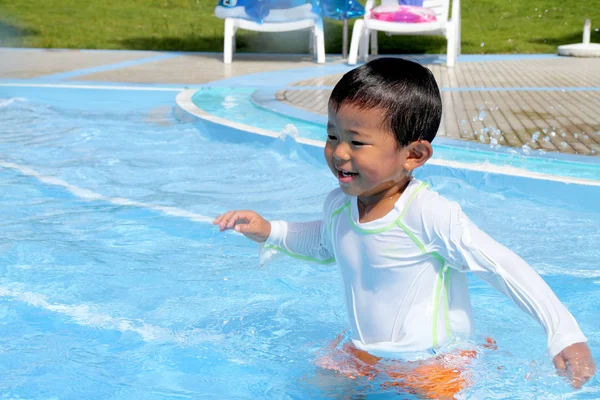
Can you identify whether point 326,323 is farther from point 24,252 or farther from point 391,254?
point 24,252

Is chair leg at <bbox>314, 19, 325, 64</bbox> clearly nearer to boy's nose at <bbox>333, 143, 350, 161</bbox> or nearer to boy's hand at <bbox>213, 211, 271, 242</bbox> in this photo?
boy's hand at <bbox>213, 211, 271, 242</bbox>

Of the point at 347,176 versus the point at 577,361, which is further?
the point at 347,176

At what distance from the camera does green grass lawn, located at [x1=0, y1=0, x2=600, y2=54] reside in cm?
1341

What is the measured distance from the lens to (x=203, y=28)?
15.1 m

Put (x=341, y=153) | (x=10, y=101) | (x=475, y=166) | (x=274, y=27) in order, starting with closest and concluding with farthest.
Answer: (x=341, y=153) → (x=475, y=166) → (x=10, y=101) → (x=274, y=27)

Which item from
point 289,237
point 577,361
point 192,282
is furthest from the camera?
point 192,282

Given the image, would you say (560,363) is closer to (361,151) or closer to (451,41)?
A: (361,151)

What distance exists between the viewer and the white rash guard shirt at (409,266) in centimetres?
209

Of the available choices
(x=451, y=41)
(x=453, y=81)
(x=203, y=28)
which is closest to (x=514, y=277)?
(x=453, y=81)

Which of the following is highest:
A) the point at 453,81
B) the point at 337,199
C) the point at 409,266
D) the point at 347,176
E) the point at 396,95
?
the point at 396,95

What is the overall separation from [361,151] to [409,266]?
1.18 ft

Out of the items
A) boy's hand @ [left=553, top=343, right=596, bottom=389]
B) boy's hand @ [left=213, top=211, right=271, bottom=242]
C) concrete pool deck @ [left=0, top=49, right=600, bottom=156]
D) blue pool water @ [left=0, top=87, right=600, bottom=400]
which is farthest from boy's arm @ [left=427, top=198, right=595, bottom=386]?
concrete pool deck @ [left=0, top=49, right=600, bottom=156]

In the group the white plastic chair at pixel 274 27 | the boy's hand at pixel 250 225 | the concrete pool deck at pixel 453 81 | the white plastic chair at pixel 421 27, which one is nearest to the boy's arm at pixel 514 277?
the boy's hand at pixel 250 225

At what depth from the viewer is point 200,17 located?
1628 centimetres
